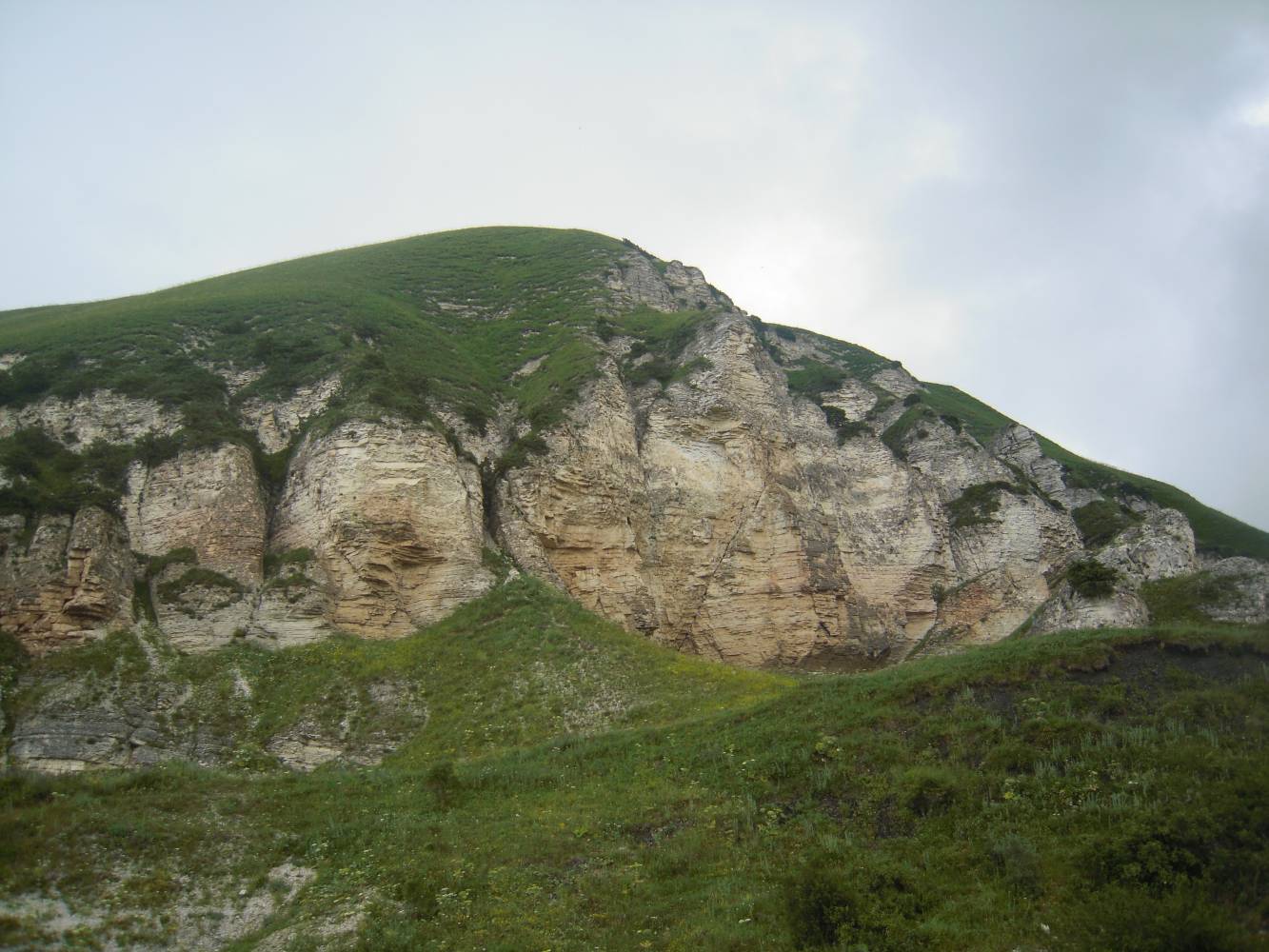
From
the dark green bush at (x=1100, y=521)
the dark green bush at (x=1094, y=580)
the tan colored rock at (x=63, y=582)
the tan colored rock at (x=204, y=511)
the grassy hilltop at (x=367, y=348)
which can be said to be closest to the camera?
the tan colored rock at (x=63, y=582)

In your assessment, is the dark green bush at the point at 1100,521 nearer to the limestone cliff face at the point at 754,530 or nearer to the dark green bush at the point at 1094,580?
the limestone cliff face at the point at 754,530

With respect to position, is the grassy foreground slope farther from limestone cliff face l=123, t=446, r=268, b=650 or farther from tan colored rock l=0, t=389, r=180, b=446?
tan colored rock l=0, t=389, r=180, b=446

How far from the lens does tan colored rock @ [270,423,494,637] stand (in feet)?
105

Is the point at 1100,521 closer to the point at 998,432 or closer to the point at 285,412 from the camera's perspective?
the point at 998,432

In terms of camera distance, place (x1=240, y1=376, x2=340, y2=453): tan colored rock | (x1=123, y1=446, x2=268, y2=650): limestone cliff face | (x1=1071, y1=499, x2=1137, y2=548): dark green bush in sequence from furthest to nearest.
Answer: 1. (x1=1071, y1=499, x2=1137, y2=548): dark green bush
2. (x1=240, y1=376, x2=340, y2=453): tan colored rock
3. (x1=123, y1=446, x2=268, y2=650): limestone cliff face

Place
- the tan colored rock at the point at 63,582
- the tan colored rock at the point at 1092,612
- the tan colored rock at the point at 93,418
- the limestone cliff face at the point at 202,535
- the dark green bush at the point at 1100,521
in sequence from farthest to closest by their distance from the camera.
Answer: the dark green bush at the point at 1100,521 < the tan colored rock at the point at 1092,612 < the tan colored rock at the point at 93,418 < the limestone cliff face at the point at 202,535 < the tan colored rock at the point at 63,582

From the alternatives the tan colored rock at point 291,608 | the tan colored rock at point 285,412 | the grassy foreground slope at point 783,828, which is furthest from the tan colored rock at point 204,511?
the grassy foreground slope at point 783,828

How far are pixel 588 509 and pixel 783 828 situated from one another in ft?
76.6

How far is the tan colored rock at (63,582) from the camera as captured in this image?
86.7 feet

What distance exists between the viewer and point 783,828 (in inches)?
657

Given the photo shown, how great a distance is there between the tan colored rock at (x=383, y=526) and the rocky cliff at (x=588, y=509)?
0.09 m

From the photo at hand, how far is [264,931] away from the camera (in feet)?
48.2

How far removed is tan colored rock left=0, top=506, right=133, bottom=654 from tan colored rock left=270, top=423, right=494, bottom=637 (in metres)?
5.88

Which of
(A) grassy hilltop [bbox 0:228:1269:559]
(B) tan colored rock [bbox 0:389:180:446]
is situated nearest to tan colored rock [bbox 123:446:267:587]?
(A) grassy hilltop [bbox 0:228:1269:559]
